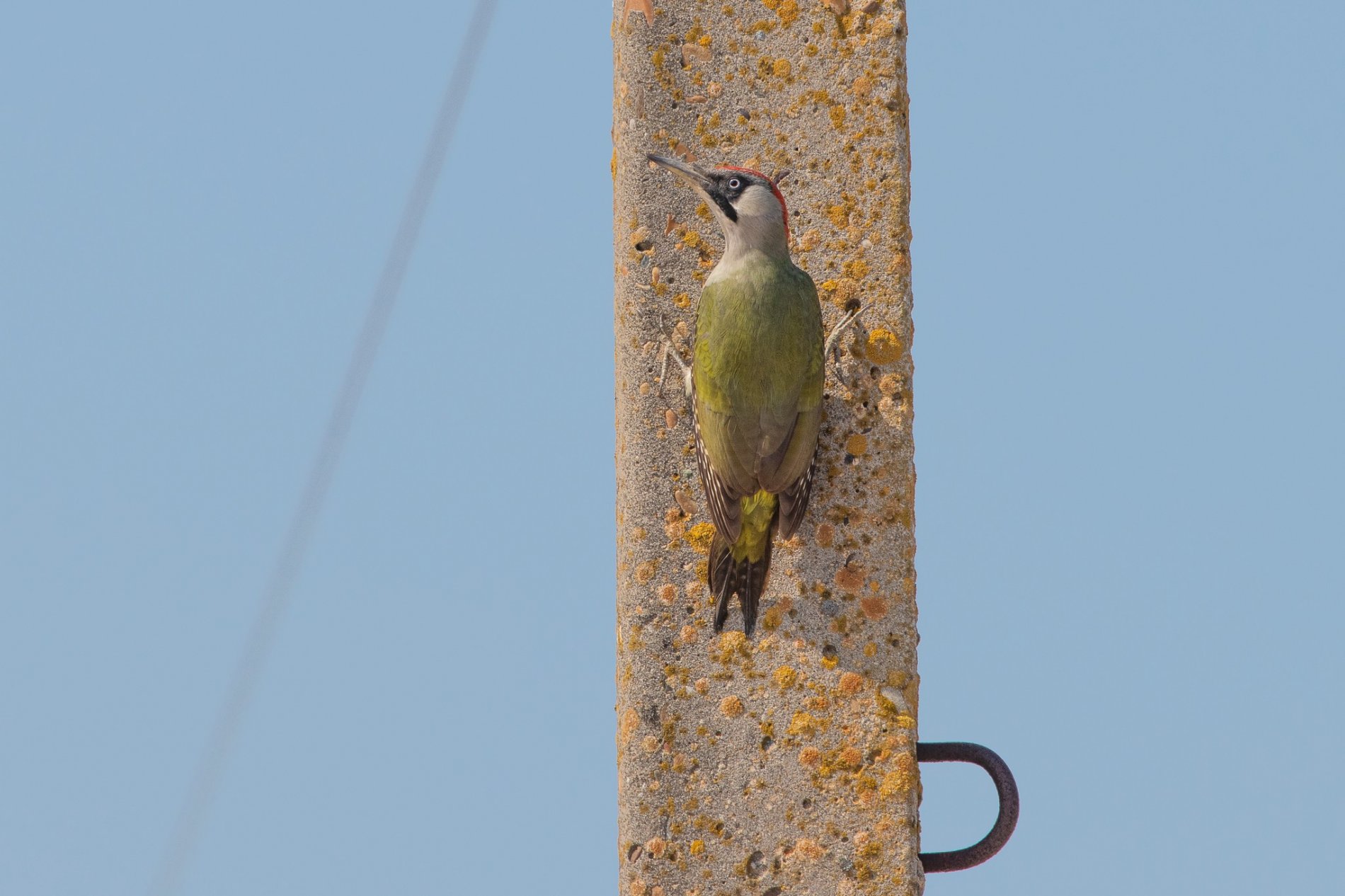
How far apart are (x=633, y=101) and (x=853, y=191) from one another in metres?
0.54

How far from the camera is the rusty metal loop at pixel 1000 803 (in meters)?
3.67

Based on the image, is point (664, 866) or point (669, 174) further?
point (669, 174)

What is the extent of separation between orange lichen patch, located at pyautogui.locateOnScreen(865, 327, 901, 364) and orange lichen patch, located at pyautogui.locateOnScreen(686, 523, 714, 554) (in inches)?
19.9

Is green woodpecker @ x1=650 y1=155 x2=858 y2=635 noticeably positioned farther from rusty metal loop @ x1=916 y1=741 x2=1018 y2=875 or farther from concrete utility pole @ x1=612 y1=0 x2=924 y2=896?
rusty metal loop @ x1=916 y1=741 x2=1018 y2=875

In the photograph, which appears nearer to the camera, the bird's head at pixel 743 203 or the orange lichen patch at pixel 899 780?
the orange lichen patch at pixel 899 780

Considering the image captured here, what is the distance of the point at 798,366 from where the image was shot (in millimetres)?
3902

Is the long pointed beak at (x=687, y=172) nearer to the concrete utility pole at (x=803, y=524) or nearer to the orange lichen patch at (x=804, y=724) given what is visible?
the concrete utility pole at (x=803, y=524)

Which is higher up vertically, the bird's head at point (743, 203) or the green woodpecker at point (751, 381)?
the bird's head at point (743, 203)

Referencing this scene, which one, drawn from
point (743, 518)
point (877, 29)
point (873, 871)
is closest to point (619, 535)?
point (743, 518)

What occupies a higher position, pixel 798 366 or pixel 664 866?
pixel 798 366

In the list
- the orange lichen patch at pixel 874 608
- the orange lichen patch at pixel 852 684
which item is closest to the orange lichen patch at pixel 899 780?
the orange lichen patch at pixel 852 684

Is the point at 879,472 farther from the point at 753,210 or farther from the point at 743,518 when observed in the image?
the point at 753,210

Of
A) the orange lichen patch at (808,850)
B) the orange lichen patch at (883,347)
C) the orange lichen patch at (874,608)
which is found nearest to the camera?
the orange lichen patch at (808,850)

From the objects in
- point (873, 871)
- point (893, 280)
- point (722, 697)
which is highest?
point (893, 280)
